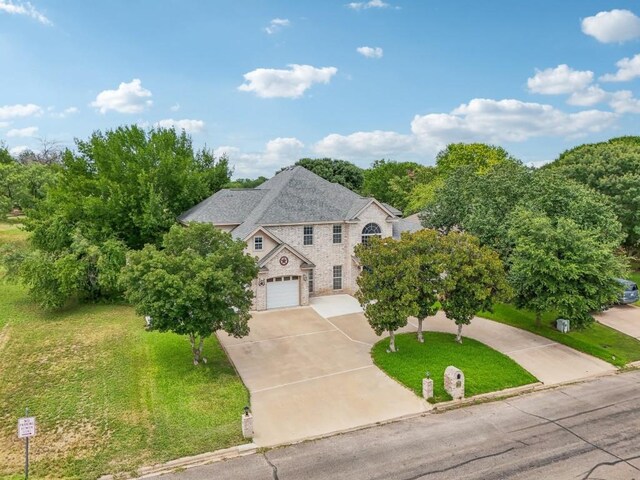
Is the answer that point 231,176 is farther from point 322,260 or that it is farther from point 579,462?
point 579,462

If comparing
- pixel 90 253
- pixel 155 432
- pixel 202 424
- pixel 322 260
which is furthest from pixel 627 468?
pixel 90 253

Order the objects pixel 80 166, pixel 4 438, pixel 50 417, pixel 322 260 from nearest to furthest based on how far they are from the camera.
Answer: pixel 4 438 → pixel 50 417 → pixel 322 260 → pixel 80 166

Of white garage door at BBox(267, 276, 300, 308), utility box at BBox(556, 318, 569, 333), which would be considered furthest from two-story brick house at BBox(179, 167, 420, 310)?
utility box at BBox(556, 318, 569, 333)

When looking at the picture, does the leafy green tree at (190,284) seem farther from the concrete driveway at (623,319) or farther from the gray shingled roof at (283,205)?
the concrete driveway at (623,319)

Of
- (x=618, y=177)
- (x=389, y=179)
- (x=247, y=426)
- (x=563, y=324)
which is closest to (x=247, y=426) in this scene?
(x=247, y=426)

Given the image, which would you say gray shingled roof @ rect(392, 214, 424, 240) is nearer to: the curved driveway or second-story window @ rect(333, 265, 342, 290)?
second-story window @ rect(333, 265, 342, 290)
